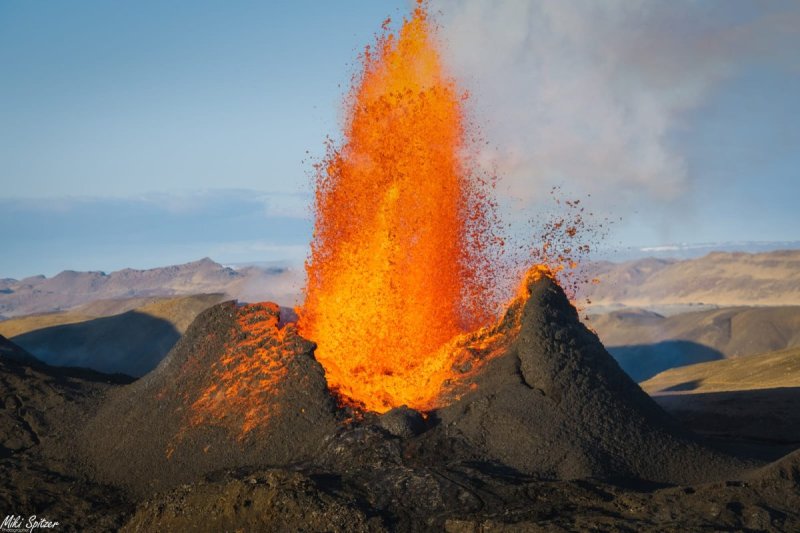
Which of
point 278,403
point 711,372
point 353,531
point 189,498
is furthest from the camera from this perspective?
point 711,372

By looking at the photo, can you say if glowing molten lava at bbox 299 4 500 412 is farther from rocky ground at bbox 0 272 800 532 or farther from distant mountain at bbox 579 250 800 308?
distant mountain at bbox 579 250 800 308

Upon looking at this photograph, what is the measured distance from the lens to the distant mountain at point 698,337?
85188mm

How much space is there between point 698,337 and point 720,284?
81185 mm

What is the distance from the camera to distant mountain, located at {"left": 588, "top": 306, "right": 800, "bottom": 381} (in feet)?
279

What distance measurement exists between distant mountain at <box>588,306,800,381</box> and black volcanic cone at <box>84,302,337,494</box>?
227 ft

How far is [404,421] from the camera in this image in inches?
731

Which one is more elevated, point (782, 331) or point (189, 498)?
point (189, 498)

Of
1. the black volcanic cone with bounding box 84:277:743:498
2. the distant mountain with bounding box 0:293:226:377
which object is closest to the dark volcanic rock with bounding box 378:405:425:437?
the black volcanic cone with bounding box 84:277:743:498

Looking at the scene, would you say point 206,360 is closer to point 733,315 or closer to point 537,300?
point 537,300

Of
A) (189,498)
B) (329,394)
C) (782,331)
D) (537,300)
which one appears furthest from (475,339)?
(782,331)

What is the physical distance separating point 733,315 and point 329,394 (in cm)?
8549

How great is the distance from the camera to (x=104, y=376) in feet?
105

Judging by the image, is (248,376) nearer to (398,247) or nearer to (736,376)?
(398,247)

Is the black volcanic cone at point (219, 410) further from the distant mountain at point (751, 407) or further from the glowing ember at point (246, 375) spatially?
the distant mountain at point (751, 407)
